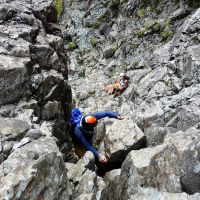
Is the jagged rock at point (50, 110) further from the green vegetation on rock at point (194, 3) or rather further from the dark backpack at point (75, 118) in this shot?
the green vegetation on rock at point (194, 3)

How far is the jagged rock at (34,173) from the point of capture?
8.27m

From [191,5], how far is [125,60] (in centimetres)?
627

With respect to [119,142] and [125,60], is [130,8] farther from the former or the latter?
[119,142]

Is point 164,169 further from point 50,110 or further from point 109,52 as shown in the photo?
point 109,52

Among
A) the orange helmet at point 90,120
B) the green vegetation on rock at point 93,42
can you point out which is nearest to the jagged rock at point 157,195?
the orange helmet at point 90,120

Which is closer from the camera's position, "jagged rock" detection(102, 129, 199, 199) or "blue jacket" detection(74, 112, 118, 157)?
"jagged rock" detection(102, 129, 199, 199)

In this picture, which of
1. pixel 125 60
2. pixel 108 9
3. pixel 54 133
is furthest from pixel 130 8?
pixel 54 133

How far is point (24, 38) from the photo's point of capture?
1428cm

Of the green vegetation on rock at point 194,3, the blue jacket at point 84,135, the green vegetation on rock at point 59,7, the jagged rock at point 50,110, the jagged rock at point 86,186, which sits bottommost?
the blue jacket at point 84,135

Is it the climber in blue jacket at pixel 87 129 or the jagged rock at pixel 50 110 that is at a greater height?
the jagged rock at pixel 50 110

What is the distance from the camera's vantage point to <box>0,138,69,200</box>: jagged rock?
27.1 feet

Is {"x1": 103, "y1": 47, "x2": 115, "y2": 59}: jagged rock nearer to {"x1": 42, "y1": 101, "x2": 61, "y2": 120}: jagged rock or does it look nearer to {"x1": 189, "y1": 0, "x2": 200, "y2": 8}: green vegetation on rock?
{"x1": 189, "y1": 0, "x2": 200, "y2": 8}: green vegetation on rock

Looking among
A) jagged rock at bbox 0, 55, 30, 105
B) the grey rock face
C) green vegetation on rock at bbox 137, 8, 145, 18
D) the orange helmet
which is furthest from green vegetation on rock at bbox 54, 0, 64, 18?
jagged rock at bbox 0, 55, 30, 105

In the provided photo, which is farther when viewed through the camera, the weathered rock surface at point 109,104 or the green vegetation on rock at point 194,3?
the green vegetation on rock at point 194,3
